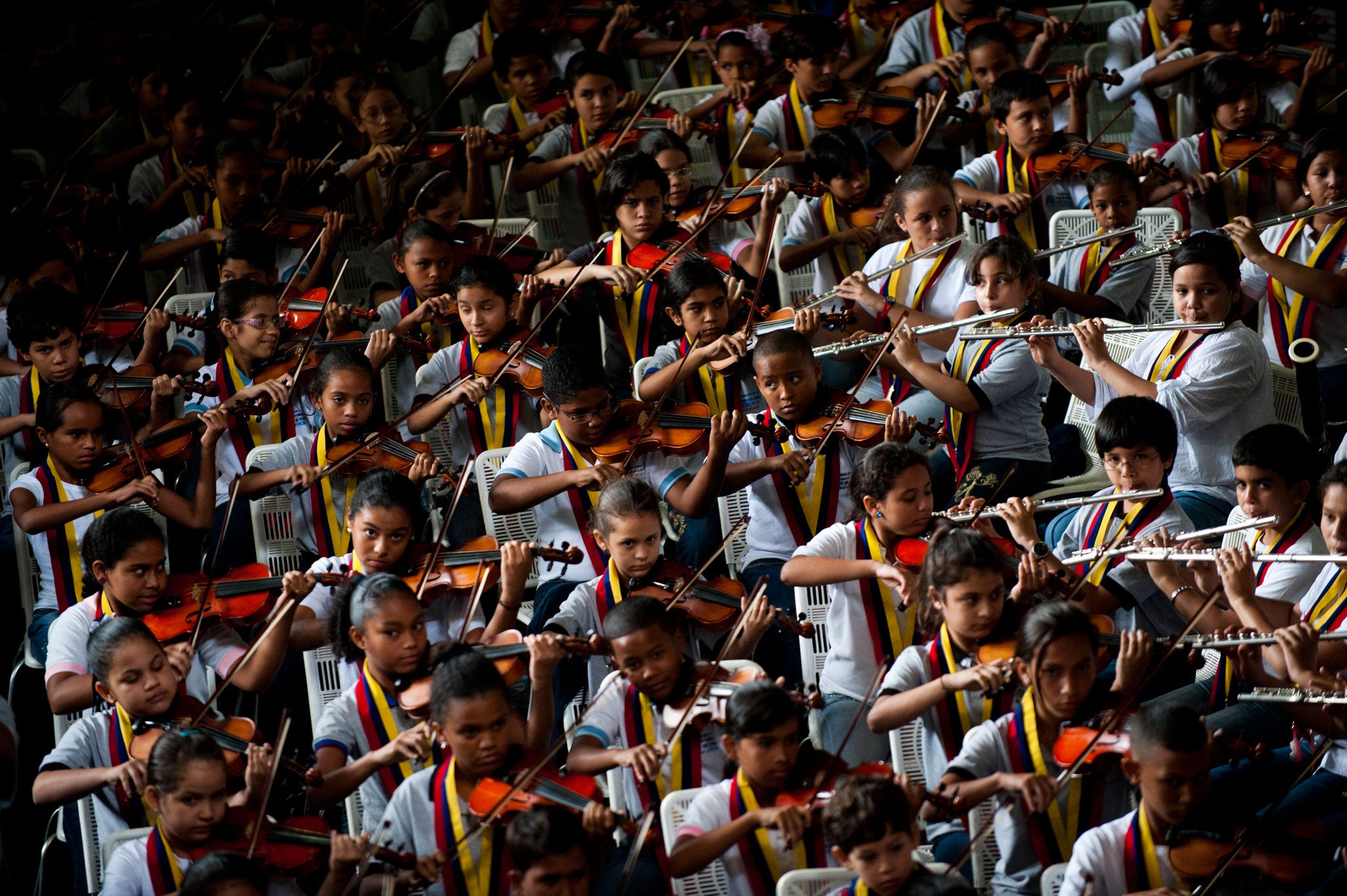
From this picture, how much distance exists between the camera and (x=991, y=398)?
17.0ft

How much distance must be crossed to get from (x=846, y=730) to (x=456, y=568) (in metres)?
1.12

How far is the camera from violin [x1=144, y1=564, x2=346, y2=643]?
4.58 metres

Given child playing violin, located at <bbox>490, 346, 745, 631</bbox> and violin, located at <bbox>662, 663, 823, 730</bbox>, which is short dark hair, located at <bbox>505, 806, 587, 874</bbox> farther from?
child playing violin, located at <bbox>490, 346, 745, 631</bbox>

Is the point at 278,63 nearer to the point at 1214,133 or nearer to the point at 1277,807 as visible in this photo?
the point at 1214,133

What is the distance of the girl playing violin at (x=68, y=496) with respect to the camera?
5055 mm

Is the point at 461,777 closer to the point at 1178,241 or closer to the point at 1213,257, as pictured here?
the point at 1213,257

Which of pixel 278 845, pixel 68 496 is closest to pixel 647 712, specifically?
pixel 278 845

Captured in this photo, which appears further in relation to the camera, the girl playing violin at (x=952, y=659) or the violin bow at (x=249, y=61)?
the violin bow at (x=249, y=61)

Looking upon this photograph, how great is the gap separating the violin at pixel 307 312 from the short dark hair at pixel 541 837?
263 centimetres

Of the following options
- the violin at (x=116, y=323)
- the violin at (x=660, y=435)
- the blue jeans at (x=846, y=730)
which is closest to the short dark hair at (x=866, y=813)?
the blue jeans at (x=846, y=730)

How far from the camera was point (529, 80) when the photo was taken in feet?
23.0

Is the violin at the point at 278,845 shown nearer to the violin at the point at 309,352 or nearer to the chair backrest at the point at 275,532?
the chair backrest at the point at 275,532

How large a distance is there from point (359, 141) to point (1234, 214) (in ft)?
11.2

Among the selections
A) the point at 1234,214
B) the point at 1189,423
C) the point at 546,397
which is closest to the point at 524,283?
the point at 546,397
